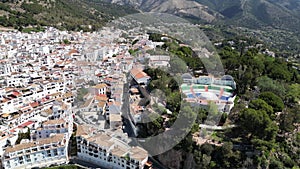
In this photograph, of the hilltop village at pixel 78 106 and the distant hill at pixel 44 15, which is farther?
the distant hill at pixel 44 15

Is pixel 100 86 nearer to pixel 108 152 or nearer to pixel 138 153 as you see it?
pixel 108 152

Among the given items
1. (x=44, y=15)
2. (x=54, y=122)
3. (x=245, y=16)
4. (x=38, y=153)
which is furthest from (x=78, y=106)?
(x=245, y=16)

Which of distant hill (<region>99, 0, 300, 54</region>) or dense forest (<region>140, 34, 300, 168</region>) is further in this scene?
distant hill (<region>99, 0, 300, 54</region>)

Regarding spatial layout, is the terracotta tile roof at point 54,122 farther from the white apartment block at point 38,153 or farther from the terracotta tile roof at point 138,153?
the terracotta tile roof at point 138,153

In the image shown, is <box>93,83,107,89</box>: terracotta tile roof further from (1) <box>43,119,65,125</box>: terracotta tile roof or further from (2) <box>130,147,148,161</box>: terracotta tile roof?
(2) <box>130,147,148,161</box>: terracotta tile roof

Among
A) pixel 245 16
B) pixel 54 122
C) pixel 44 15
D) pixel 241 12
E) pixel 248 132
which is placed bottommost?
pixel 54 122

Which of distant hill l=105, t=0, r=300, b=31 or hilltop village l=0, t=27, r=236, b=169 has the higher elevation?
distant hill l=105, t=0, r=300, b=31

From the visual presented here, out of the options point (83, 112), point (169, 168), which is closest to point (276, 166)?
point (169, 168)

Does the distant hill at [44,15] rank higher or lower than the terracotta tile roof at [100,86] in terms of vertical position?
higher

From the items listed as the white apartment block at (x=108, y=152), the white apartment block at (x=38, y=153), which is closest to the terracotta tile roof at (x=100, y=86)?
the white apartment block at (x=108, y=152)

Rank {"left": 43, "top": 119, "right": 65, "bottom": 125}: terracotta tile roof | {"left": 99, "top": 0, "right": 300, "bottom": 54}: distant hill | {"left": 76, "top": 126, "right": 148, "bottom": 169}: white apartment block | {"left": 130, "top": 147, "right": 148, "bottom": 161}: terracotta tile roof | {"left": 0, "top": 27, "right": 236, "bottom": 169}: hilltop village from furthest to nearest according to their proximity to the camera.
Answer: {"left": 99, "top": 0, "right": 300, "bottom": 54}: distant hill < {"left": 43, "top": 119, "right": 65, "bottom": 125}: terracotta tile roof < {"left": 0, "top": 27, "right": 236, "bottom": 169}: hilltop village < {"left": 76, "top": 126, "right": 148, "bottom": 169}: white apartment block < {"left": 130, "top": 147, "right": 148, "bottom": 161}: terracotta tile roof

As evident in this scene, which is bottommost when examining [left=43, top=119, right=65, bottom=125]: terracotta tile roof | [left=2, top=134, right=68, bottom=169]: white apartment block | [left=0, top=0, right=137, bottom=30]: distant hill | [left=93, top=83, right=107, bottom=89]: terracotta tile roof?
[left=2, top=134, right=68, bottom=169]: white apartment block

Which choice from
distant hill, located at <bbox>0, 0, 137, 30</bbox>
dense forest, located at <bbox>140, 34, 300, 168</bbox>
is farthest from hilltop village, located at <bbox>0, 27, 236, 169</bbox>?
distant hill, located at <bbox>0, 0, 137, 30</bbox>

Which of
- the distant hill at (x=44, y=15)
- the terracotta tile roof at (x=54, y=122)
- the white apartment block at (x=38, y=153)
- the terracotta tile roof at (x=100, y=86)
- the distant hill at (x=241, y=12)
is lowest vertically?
the white apartment block at (x=38, y=153)
